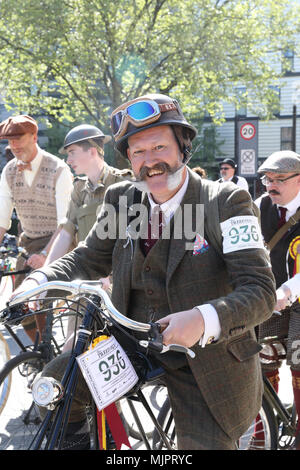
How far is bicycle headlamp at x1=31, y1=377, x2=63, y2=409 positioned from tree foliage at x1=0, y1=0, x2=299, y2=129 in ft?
49.1

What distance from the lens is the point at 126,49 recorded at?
647 inches

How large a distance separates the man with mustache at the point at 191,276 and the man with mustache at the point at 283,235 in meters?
1.22

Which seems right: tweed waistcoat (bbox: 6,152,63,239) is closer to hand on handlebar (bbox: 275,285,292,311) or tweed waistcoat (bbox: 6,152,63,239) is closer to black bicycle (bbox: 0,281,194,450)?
hand on handlebar (bbox: 275,285,292,311)

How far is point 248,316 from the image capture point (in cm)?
207

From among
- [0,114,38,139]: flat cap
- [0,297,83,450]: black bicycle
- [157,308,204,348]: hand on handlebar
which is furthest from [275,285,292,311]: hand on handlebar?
[0,114,38,139]: flat cap

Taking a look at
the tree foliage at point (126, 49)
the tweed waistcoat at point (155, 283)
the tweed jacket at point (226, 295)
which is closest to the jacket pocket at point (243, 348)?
the tweed jacket at point (226, 295)

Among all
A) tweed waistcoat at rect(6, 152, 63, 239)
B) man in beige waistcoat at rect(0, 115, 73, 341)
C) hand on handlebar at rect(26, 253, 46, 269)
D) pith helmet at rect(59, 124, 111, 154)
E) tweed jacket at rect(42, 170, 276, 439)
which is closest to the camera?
tweed jacket at rect(42, 170, 276, 439)

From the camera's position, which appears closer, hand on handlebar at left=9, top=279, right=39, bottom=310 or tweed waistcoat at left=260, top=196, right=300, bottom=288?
hand on handlebar at left=9, top=279, right=39, bottom=310

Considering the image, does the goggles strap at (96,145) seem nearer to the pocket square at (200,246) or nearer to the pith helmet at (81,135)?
the pith helmet at (81,135)

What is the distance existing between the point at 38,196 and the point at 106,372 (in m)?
3.11

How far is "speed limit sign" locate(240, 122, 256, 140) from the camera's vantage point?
45.8 feet

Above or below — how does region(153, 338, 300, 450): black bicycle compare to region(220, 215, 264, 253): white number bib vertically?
below

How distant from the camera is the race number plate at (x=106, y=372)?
1947 millimetres
